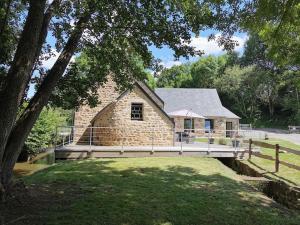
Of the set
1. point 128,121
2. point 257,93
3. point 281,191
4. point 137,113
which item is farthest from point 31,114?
point 257,93

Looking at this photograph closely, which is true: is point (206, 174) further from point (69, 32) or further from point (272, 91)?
point (272, 91)

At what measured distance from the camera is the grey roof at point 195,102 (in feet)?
129

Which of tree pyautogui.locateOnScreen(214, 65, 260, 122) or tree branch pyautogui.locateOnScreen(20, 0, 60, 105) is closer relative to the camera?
tree branch pyautogui.locateOnScreen(20, 0, 60, 105)

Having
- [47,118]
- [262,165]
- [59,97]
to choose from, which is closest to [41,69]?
[59,97]

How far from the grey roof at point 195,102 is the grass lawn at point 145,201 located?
26.3 m

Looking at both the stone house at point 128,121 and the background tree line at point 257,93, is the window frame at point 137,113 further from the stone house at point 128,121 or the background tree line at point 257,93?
the background tree line at point 257,93

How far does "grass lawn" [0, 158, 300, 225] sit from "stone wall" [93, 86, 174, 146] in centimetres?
889

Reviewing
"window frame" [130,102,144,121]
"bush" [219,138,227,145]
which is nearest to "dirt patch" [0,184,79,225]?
"window frame" [130,102,144,121]

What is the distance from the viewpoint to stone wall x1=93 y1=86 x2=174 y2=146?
72.5 feet

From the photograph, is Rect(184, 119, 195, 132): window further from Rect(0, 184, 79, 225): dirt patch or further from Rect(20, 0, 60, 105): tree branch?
Rect(20, 0, 60, 105): tree branch

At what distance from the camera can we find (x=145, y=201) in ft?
27.1

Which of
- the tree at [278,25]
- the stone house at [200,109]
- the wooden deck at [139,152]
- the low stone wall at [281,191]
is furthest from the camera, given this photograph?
the stone house at [200,109]

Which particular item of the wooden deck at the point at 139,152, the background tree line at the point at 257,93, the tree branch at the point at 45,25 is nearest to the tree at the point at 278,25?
the tree branch at the point at 45,25

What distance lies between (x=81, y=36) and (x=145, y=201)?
449cm
